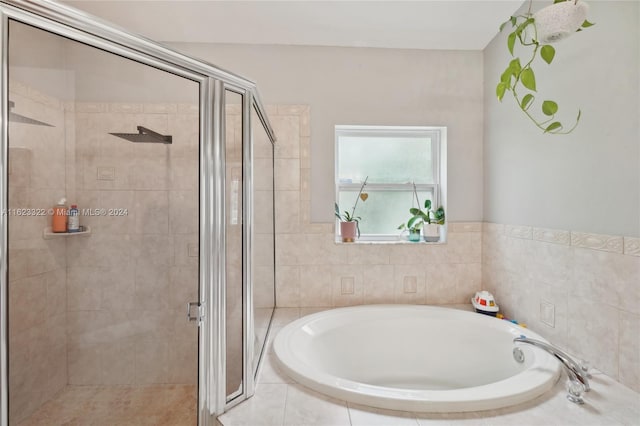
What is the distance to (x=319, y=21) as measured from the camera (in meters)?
1.85

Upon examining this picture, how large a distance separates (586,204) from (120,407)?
1.91 metres

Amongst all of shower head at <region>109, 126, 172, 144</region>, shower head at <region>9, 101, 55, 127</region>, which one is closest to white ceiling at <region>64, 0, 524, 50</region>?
shower head at <region>109, 126, 172, 144</region>

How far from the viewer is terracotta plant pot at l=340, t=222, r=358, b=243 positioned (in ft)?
6.96

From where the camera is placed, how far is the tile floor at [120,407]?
2.58 feet

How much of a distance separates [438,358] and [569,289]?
78 centimetres

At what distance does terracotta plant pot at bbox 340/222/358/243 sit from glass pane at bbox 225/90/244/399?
1.02 m

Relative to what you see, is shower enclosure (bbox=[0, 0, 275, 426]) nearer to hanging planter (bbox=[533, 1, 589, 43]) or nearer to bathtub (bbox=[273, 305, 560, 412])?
bathtub (bbox=[273, 305, 560, 412])

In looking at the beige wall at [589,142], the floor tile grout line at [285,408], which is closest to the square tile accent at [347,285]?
the floor tile grout line at [285,408]

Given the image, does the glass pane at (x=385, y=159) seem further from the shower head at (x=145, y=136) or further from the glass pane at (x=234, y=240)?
the shower head at (x=145, y=136)

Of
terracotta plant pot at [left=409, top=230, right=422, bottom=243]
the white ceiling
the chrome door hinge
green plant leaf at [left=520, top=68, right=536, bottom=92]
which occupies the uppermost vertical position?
the white ceiling

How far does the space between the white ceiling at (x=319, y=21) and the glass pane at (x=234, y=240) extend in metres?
0.97

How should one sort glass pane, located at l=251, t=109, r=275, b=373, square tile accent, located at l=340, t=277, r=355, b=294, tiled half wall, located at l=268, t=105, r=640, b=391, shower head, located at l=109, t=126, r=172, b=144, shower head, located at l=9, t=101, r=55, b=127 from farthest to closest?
square tile accent, located at l=340, t=277, r=355, b=294 < tiled half wall, located at l=268, t=105, r=640, b=391 < glass pane, located at l=251, t=109, r=275, b=373 < shower head, located at l=109, t=126, r=172, b=144 < shower head, located at l=9, t=101, r=55, b=127

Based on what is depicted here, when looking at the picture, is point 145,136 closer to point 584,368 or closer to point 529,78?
point 529,78

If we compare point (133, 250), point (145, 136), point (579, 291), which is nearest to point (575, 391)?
point (579, 291)
